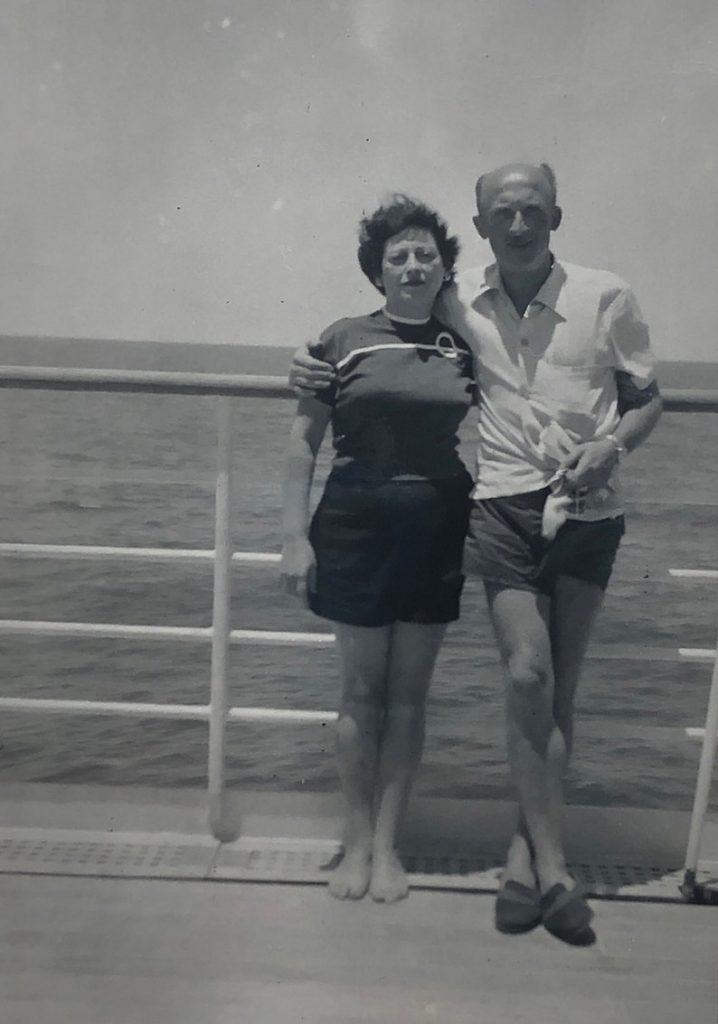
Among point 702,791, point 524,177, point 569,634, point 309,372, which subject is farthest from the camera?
point 702,791

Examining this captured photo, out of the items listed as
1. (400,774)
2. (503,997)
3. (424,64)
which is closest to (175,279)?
(424,64)

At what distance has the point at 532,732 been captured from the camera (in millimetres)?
1564

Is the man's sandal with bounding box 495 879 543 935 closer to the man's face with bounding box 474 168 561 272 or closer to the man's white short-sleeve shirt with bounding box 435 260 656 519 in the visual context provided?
the man's white short-sleeve shirt with bounding box 435 260 656 519

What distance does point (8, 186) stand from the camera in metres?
1.39

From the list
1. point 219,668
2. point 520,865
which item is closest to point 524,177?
point 219,668

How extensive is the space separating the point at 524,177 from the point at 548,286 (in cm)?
16

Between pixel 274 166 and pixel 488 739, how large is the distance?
1289 mm

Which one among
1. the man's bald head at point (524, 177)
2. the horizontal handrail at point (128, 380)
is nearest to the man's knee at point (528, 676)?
the horizontal handrail at point (128, 380)

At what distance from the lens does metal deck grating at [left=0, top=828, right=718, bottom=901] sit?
1.66 m

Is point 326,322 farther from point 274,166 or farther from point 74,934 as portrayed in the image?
point 74,934

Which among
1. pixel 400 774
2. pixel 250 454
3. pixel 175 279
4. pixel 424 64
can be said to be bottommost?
pixel 400 774

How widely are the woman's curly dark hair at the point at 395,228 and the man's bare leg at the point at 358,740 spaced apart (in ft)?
1.88

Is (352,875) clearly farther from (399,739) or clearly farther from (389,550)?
(389,550)

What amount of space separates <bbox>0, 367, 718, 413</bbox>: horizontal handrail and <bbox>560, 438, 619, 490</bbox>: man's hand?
0.14 m
